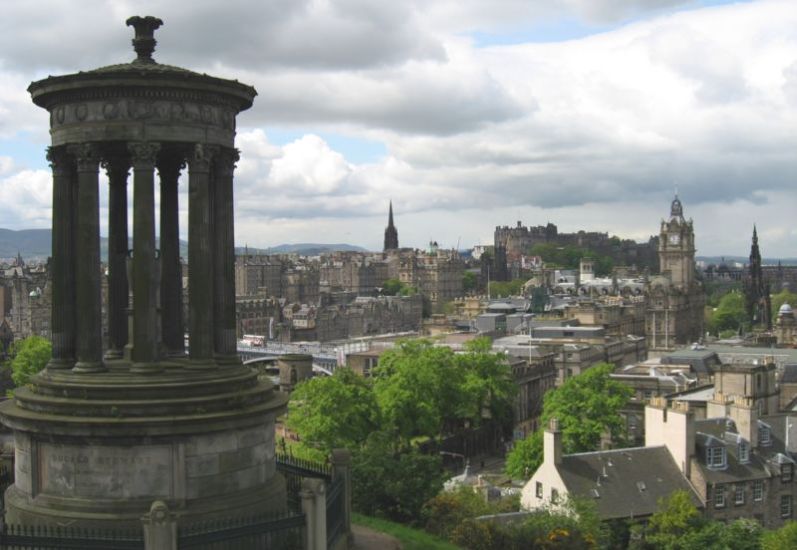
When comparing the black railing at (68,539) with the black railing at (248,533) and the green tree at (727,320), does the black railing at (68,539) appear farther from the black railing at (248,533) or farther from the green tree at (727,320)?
the green tree at (727,320)

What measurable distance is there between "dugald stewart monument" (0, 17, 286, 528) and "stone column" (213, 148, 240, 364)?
0.03 m

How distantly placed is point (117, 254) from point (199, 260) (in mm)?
2602

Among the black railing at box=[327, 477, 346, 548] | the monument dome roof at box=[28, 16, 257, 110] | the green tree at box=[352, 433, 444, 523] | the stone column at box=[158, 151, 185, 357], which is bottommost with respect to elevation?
the green tree at box=[352, 433, 444, 523]

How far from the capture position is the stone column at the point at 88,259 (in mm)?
18312

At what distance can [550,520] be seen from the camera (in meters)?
28.6

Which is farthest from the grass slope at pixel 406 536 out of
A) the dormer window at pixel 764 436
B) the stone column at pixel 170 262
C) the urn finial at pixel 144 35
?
the dormer window at pixel 764 436

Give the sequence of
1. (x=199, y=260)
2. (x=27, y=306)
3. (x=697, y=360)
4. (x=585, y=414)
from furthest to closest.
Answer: (x=27, y=306) → (x=697, y=360) → (x=585, y=414) → (x=199, y=260)

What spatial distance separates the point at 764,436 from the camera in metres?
47.9

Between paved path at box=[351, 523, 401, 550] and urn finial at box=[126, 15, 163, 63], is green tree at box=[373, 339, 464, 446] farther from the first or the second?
urn finial at box=[126, 15, 163, 63]

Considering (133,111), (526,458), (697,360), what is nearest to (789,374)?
(697,360)

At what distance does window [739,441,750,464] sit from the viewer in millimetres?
45000

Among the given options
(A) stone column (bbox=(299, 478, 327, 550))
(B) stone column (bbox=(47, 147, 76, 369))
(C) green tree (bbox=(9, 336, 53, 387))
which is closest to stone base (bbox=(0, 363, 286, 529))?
(B) stone column (bbox=(47, 147, 76, 369))

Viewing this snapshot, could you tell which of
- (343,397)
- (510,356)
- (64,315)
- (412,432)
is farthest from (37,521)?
(510,356)

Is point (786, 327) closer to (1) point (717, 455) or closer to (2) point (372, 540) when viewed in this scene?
(1) point (717, 455)
